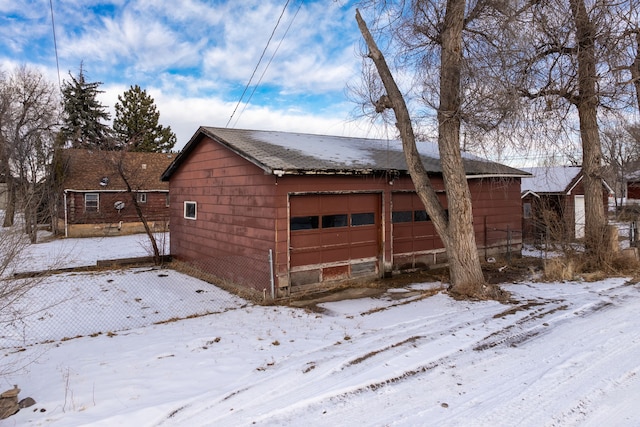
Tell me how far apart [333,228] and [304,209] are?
3.07 ft

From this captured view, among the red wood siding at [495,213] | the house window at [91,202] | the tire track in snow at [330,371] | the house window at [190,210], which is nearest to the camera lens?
the tire track in snow at [330,371]

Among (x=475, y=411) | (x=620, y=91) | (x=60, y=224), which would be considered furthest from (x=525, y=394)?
(x=60, y=224)

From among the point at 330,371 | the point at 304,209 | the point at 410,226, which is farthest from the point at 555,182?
the point at 330,371

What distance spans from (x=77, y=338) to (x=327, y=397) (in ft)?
14.9

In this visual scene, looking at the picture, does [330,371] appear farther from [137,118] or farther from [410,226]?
[137,118]

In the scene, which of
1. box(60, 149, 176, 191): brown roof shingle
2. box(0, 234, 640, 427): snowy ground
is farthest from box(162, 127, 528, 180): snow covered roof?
box(60, 149, 176, 191): brown roof shingle

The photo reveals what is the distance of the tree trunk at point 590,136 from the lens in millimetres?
9992

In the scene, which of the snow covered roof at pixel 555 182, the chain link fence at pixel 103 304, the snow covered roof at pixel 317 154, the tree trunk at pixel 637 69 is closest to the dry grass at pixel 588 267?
the snow covered roof at pixel 317 154

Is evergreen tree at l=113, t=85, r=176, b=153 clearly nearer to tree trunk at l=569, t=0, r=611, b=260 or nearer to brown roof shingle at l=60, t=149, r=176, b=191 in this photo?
brown roof shingle at l=60, t=149, r=176, b=191

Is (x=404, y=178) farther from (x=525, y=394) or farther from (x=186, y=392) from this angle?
(x=186, y=392)

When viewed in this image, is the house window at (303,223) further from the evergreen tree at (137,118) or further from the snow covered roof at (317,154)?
the evergreen tree at (137,118)

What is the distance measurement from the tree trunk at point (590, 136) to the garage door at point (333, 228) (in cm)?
589

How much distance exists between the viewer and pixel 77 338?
21.2 ft

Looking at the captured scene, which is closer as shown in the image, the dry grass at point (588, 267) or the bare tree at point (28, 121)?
the dry grass at point (588, 267)
